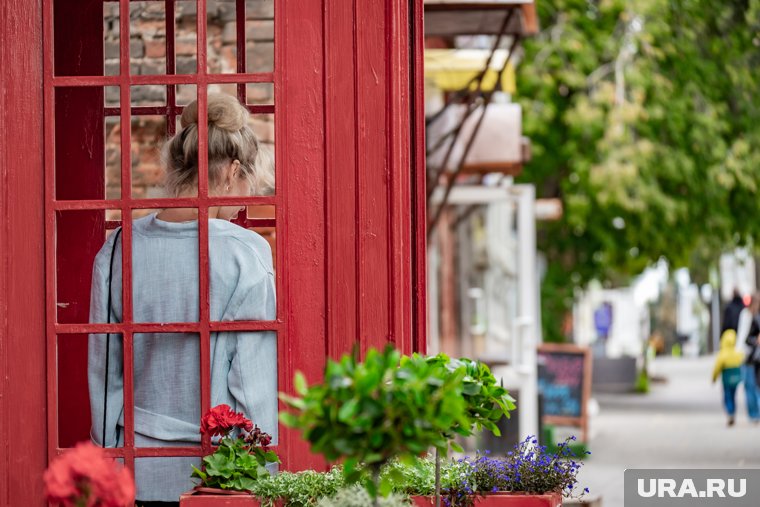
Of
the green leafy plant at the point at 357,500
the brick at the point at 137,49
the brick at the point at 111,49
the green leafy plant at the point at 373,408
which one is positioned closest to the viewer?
the green leafy plant at the point at 373,408

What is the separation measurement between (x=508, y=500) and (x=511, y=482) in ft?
0.30

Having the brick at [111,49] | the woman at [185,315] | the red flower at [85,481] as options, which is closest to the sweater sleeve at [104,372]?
the woman at [185,315]

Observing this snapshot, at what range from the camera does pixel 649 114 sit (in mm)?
19016

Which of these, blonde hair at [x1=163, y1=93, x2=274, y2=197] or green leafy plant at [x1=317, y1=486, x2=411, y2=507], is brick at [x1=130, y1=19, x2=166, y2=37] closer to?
blonde hair at [x1=163, y1=93, x2=274, y2=197]

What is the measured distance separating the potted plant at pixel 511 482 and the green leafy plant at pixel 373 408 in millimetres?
1095

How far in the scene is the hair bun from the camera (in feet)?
14.0

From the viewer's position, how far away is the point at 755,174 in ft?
61.8

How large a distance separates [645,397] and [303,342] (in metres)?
24.1

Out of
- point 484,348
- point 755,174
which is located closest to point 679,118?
point 755,174

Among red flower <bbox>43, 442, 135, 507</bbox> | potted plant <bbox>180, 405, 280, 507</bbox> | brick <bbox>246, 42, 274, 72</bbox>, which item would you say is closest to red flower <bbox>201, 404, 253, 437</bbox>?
potted plant <bbox>180, 405, 280, 507</bbox>

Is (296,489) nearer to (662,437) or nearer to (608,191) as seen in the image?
(662,437)

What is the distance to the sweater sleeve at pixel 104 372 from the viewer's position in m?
4.26
